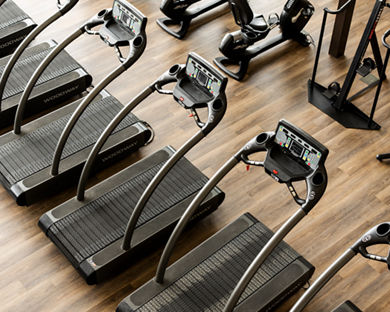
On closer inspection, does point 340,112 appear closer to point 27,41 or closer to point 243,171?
point 243,171

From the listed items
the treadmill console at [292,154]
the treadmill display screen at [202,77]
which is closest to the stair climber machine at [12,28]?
the treadmill display screen at [202,77]

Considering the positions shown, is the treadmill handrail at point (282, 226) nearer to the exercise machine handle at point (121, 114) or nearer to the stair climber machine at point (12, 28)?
the exercise machine handle at point (121, 114)

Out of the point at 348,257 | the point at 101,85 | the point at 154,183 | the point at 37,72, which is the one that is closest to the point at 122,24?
the point at 101,85

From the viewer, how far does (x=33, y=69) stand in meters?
5.77

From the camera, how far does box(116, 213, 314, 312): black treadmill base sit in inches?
163

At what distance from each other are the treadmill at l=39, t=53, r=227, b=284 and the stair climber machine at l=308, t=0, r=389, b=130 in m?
1.57

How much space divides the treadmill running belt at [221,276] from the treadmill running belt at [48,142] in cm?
149

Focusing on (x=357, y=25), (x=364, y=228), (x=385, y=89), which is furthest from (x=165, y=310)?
(x=357, y=25)

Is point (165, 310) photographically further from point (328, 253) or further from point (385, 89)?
point (385, 89)

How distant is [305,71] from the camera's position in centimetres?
619

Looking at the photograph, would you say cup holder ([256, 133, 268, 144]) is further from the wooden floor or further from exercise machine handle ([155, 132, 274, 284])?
the wooden floor

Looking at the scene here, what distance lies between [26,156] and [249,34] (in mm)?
2360

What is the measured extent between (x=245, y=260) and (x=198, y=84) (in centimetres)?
125

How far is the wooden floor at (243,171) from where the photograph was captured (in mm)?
4504
